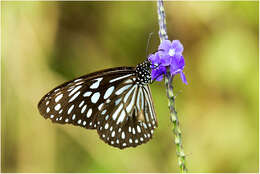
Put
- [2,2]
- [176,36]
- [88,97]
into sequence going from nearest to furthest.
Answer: [88,97] → [2,2] → [176,36]

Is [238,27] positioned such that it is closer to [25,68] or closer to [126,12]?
[126,12]

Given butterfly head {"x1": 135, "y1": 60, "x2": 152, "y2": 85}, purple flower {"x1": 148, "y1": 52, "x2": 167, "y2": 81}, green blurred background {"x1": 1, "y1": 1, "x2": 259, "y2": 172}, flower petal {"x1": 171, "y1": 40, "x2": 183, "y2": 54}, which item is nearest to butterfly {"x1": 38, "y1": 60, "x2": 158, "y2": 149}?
butterfly head {"x1": 135, "y1": 60, "x2": 152, "y2": 85}

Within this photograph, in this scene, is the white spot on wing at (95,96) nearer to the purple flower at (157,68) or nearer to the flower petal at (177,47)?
the purple flower at (157,68)

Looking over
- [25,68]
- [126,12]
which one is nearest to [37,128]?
[25,68]

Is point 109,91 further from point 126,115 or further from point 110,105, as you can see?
point 126,115

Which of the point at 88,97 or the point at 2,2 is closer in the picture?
the point at 88,97

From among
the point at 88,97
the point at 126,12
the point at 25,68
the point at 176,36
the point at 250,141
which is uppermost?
the point at 126,12

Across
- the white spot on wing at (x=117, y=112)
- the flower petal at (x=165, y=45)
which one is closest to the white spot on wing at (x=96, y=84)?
the white spot on wing at (x=117, y=112)

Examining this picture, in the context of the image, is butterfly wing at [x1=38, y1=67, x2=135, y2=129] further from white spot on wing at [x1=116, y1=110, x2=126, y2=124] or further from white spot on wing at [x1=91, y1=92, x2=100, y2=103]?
white spot on wing at [x1=116, y1=110, x2=126, y2=124]

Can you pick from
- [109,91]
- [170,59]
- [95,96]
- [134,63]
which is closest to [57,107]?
[95,96]
